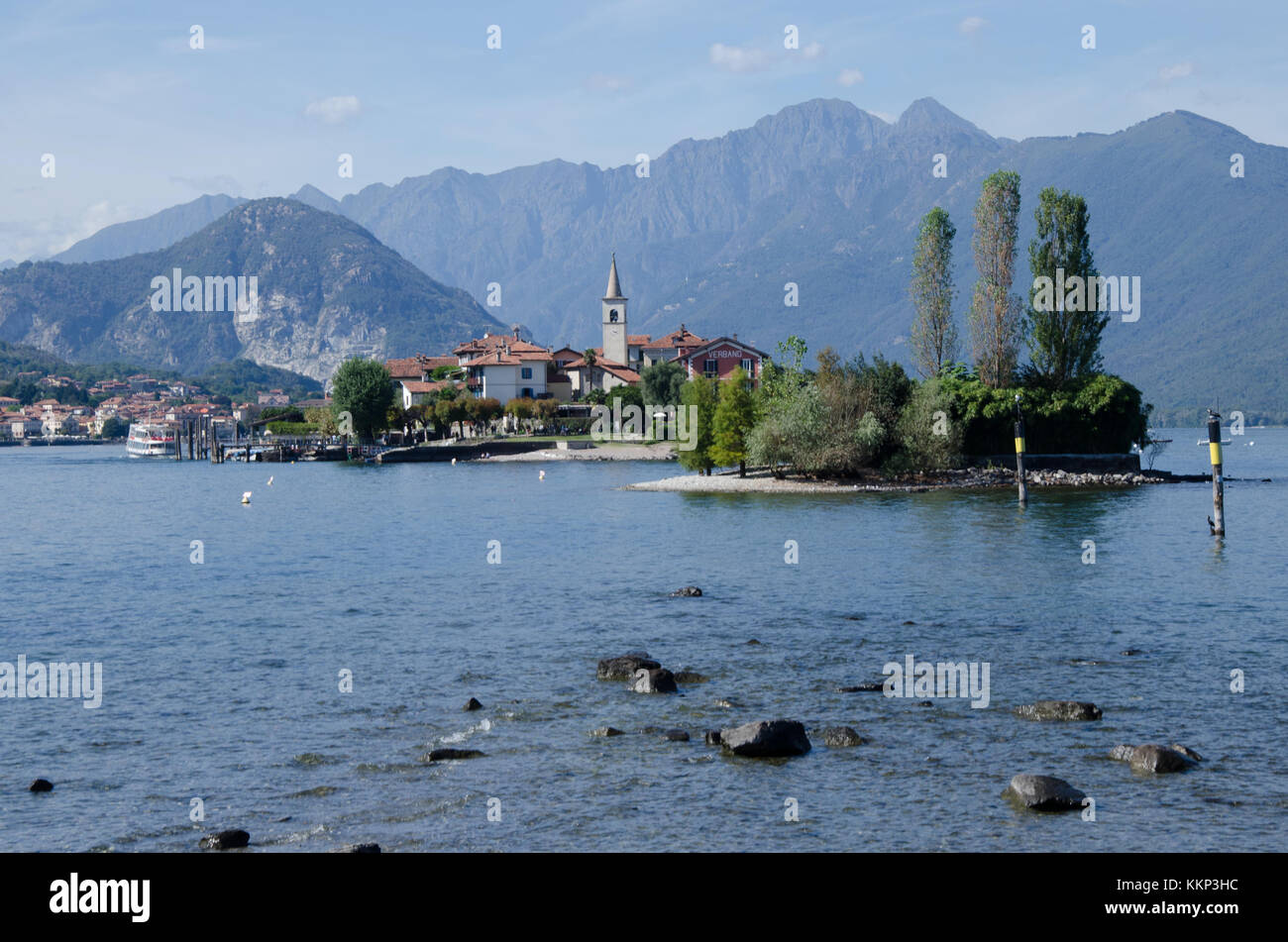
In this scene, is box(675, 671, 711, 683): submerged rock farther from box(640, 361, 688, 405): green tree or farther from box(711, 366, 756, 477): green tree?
box(640, 361, 688, 405): green tree

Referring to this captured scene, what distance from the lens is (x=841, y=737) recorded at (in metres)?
22.2

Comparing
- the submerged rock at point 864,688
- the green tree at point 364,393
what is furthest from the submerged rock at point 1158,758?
the green tree at point 364,393

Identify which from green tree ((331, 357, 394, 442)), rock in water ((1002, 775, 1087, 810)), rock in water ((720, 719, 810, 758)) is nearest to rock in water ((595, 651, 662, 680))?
rock in water ((720, 719, 810, 758))

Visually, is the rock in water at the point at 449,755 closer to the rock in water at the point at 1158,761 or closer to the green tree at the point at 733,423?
the rock in water at the point at 1158,761

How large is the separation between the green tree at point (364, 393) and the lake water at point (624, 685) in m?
94.1

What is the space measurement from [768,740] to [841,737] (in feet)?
5.45

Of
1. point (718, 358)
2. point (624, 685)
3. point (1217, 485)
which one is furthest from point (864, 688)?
point (718, 358)

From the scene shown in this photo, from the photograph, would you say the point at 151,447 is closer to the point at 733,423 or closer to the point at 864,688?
the point at 733,423

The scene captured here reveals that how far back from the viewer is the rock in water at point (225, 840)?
663 inches

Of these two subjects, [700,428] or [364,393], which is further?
[364,393]

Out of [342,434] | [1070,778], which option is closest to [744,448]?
[1070,778]

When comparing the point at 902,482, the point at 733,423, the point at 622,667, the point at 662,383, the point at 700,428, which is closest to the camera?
the point at 622,667
